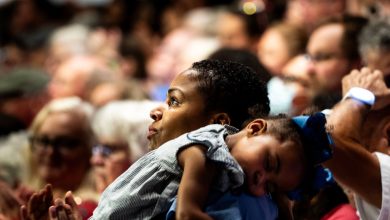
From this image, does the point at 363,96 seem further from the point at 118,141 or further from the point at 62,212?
the point at 118,141

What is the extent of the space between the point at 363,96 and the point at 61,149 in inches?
74.6

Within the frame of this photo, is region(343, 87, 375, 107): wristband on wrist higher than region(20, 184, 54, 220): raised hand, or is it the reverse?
region(343, 87, 375, 107): wristband on wrist

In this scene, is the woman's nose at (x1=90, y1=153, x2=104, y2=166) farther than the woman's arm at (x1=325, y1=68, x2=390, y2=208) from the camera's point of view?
Yes

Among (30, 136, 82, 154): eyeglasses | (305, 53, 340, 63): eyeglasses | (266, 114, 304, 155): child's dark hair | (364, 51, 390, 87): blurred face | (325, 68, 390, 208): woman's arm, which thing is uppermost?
(305, 53, 340, 63): eyeglasses

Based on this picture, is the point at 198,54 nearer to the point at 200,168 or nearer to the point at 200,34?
the point at 200,34

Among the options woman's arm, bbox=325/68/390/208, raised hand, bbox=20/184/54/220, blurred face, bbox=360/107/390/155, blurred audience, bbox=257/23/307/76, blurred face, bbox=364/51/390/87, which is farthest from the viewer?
blurred audience, bbox=257/23/307/76

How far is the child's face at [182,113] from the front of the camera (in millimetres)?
2590

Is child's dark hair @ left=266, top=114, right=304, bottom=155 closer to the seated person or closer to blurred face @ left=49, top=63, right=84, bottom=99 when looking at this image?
the seated person

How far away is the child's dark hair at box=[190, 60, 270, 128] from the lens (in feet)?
8.54

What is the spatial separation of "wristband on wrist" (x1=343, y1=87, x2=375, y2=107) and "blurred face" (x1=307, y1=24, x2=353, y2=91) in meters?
1.13

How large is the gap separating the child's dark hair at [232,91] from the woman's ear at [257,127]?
141 mm

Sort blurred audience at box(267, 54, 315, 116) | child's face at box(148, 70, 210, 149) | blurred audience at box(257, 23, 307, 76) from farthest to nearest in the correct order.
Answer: blurred audience at box(257, 23, 307, 76) < blurred audience at box(267, 54, 315, 116) < child's face at box(148, 70, 210, 149)

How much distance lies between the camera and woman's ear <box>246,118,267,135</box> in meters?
2.44

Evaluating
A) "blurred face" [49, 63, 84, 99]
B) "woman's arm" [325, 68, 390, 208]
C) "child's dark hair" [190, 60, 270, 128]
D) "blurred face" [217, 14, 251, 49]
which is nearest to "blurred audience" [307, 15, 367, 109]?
"woman's arm" [325, 68, 390, 208]
